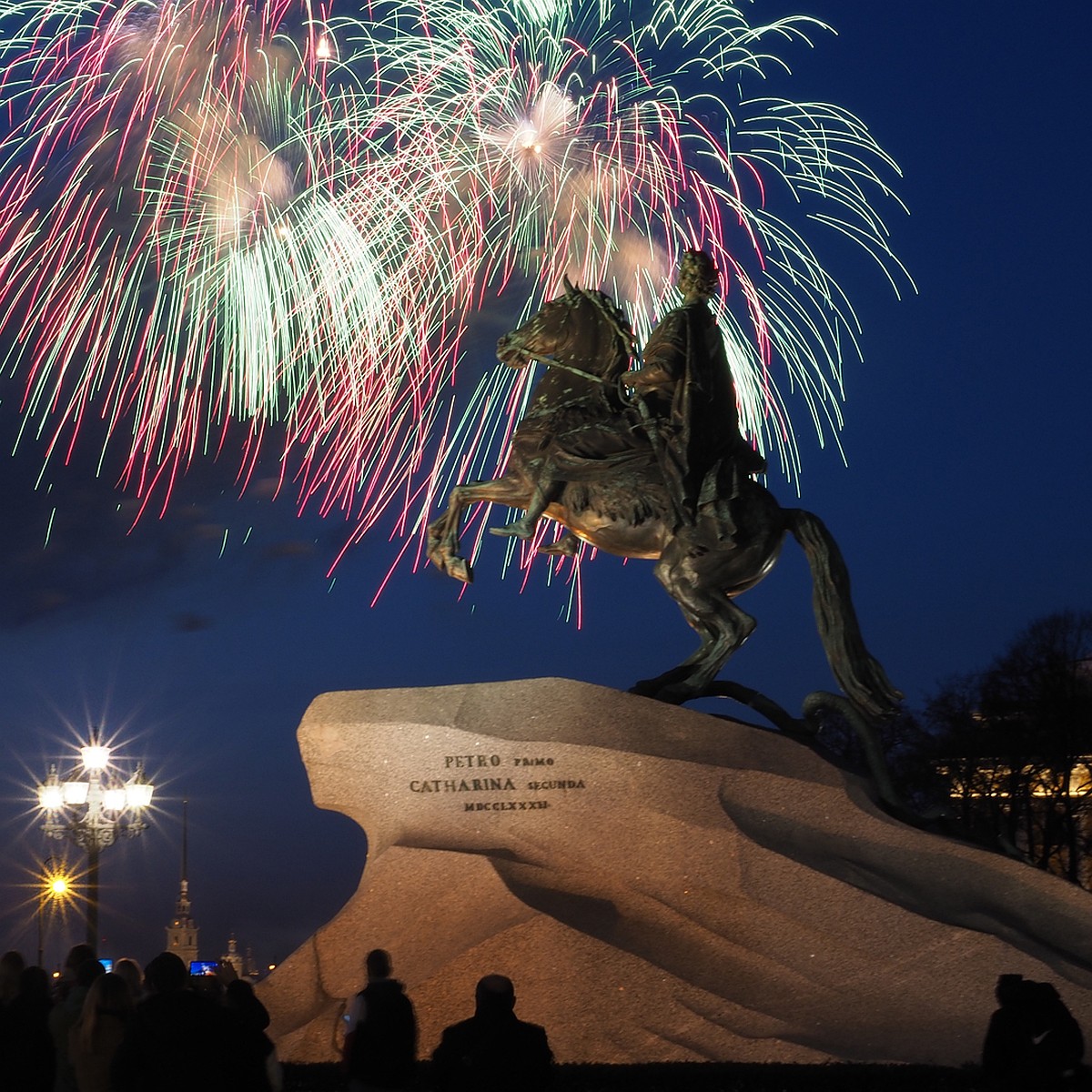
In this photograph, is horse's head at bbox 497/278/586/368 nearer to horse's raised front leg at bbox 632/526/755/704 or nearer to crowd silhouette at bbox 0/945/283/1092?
horse's raised front leg at bbox 632/526/755/704

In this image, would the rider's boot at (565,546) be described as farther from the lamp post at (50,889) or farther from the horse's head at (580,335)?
the lamp post at (50,889)

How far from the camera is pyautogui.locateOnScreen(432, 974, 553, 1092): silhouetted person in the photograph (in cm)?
476

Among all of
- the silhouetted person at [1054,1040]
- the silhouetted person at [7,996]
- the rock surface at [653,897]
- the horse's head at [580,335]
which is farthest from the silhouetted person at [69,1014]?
the horse's head at [580,335]

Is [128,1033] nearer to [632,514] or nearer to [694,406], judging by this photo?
[632,514]

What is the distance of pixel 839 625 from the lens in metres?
11.1

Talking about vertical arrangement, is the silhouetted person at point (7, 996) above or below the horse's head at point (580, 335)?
below

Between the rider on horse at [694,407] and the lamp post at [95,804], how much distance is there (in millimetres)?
7433

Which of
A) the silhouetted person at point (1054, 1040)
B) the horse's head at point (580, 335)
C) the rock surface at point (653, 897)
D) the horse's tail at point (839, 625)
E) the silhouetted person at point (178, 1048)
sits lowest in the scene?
the silhouetted person at point (1054, 1040)

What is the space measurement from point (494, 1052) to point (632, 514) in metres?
6.88

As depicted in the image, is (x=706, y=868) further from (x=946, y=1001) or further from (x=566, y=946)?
(x=946, y=1001)

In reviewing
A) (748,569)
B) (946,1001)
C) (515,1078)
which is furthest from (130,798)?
(515,1078)

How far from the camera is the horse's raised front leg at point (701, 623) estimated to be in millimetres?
11031

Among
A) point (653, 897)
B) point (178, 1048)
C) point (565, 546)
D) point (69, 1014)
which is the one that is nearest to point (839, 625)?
point (565, 546)

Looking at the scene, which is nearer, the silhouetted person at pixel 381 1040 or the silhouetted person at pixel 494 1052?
the silhouetted person at pixel 494 1052
